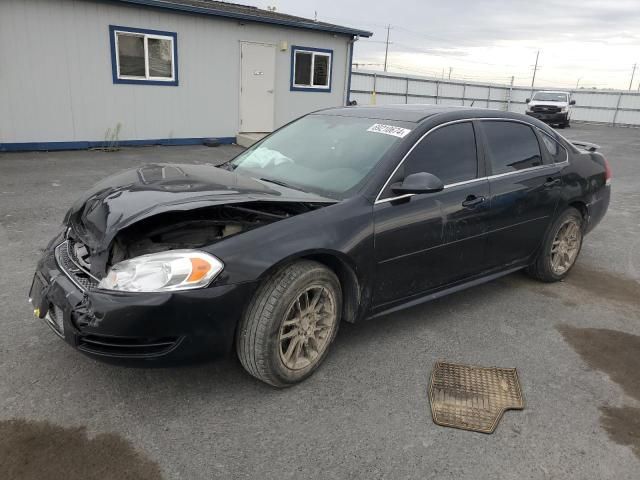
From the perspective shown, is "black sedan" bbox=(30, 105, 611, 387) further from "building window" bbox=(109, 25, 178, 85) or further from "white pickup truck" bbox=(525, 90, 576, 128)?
"white pickup truck" bbox=(525, 90, 576, 128)

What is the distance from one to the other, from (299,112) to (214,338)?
13178 mm

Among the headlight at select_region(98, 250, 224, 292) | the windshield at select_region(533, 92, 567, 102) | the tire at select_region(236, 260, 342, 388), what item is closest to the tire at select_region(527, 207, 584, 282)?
the tire at select_region(236, 260, 342, 388)

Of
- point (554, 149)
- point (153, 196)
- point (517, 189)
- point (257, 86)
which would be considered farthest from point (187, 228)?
point (257, 86)

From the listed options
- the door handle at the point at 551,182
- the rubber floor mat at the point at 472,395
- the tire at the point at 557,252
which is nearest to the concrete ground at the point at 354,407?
the rubber floor mat at the point at 472,395

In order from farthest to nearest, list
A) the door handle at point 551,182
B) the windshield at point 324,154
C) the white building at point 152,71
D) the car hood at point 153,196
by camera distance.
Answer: the white building at point 152,71
the door handle at point 551,182
the windshield at point 324,154
the car hood at point 153,196

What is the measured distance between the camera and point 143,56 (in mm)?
12039

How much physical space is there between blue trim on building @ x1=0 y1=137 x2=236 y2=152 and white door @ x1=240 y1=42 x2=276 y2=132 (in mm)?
908

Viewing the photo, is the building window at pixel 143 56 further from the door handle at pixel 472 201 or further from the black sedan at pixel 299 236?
the door handle at pixel 472 201

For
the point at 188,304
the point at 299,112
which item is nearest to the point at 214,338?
the point at 188,304

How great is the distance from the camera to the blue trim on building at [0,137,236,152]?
11.0 metres

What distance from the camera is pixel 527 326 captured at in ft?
13.0

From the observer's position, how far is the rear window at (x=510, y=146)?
405cm

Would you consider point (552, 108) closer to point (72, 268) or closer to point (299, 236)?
point (299, 236)

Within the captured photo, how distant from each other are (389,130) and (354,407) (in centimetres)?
192
